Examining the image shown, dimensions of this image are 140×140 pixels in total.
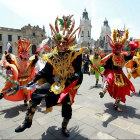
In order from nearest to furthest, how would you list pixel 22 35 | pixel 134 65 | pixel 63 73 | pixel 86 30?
pixel 63 73
pixel 134 65
pixel 22 35
pixel 86 30

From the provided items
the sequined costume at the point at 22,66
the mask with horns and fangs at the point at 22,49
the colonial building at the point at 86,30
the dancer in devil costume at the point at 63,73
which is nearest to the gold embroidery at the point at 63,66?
the dancer in devil costume at the point at 63,73

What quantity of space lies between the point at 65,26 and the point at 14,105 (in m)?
3.10

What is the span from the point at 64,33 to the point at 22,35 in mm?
39190

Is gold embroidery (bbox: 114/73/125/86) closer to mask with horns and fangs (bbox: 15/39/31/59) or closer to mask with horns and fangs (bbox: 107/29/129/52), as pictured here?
mask with horns and fangs (bbox: 107/29/129/52)

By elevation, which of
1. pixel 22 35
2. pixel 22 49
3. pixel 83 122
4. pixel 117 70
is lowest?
pixel 83 122

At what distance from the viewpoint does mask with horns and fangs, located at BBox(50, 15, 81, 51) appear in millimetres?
2648

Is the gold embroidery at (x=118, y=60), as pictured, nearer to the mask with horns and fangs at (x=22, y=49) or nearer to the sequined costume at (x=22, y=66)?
the sequined costume at (x=22, y=66)

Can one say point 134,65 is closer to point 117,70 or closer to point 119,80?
point 117,70

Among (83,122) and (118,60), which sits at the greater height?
(118,60)

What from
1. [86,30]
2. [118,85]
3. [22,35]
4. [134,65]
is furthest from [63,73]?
[86,30]

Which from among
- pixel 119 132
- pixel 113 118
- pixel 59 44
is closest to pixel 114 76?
pixel 113 118

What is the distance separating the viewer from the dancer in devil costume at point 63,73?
7.93 ft

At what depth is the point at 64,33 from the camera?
2779 mm

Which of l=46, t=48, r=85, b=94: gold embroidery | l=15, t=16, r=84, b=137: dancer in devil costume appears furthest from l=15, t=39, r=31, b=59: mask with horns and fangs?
l=46, t=48, r=85, b=94: gold embroidery
